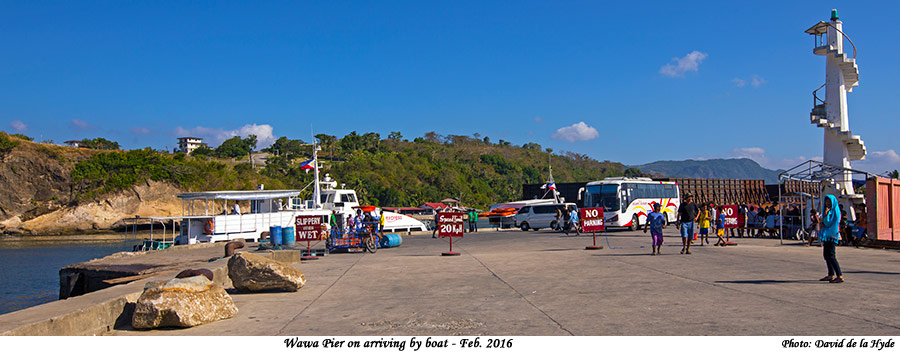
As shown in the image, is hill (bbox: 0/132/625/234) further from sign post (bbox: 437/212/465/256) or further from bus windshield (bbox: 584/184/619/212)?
sign post (bbox: 437/212/465/256)

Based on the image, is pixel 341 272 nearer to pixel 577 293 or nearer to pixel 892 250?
pixel 577 293

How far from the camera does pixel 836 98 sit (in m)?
25.6

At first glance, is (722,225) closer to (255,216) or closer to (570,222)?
(570,222)

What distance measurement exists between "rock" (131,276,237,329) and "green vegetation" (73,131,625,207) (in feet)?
112

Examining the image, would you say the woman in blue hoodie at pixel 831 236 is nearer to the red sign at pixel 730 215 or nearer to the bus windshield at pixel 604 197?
the red sign at pixel 730 215

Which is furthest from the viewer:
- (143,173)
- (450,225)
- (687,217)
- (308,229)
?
(143,173)

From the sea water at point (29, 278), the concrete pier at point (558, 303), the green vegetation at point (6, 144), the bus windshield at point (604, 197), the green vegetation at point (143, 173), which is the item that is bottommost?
the sea water at point (29, 278)

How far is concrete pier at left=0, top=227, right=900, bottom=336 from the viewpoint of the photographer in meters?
6.99

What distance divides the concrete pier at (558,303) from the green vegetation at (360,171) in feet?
102

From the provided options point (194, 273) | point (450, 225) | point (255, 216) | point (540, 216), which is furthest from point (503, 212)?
point (194, 273)

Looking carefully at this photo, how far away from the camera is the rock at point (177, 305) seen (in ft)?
25.0

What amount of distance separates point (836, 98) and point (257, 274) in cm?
2484

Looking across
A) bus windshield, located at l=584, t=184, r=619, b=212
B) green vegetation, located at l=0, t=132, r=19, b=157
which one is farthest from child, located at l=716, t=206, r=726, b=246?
green vegetation, located at l=0, t=132, r=19, b=157

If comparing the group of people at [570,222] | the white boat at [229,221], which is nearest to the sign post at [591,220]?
the group of people at [570,222]
